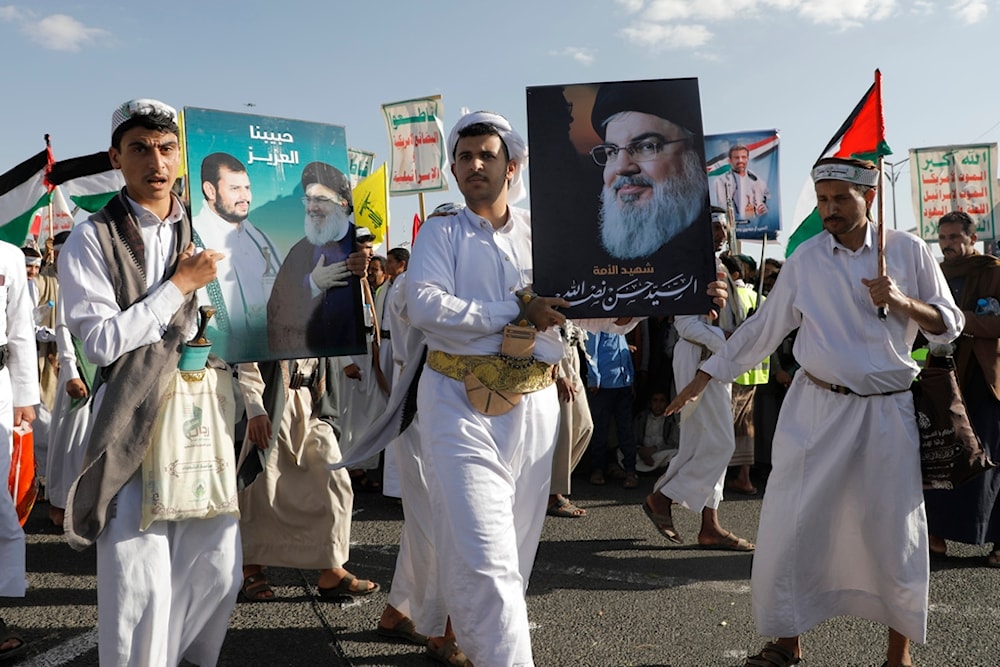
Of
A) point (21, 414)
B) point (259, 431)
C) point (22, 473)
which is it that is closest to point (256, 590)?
point (259, 431)

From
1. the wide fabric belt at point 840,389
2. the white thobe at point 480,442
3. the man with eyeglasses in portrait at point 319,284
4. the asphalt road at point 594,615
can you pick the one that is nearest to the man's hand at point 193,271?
the man with eyeglasses in portrait at point 319,284

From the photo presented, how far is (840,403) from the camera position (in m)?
3.71

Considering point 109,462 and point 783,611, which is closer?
point 109,462

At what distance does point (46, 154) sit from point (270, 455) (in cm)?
358

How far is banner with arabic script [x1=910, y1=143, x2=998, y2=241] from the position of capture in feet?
40.4

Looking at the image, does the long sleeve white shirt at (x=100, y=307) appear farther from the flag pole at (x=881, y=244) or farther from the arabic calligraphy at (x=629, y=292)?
the flag pole at (x=881, y=244)

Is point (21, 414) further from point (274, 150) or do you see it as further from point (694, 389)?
point (694, 389)

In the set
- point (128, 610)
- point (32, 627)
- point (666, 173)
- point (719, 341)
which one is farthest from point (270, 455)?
point (719, 341)

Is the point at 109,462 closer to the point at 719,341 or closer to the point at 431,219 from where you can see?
the point at 431,219

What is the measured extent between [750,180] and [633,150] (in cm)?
700

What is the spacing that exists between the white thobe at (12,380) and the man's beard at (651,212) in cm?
298

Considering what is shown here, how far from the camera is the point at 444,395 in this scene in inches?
127

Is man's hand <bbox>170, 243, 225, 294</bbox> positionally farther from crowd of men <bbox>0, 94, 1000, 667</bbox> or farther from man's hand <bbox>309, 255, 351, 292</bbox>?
man's hand <bbox>309, 255, 351, 292</bbox>

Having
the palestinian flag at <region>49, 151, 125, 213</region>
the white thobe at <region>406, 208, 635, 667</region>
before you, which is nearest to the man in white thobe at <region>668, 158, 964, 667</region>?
the white thobe at <region>406, 208, 635, 667</region>
